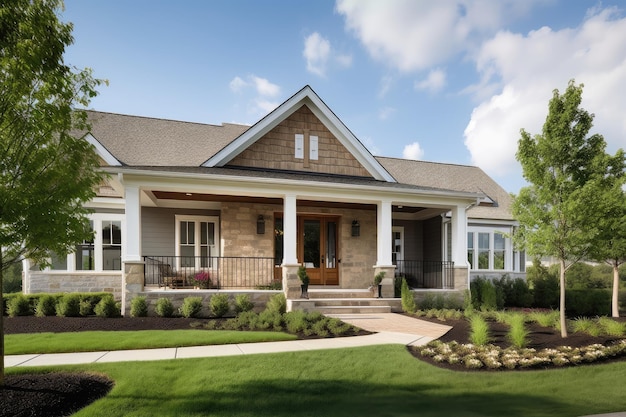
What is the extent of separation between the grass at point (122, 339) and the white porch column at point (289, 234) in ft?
10.6

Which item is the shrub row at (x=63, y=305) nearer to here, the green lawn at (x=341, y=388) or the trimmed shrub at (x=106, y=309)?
the trimmed shrub at (x=106, y=309)

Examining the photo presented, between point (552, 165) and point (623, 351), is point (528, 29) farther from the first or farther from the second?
point (623, 351)

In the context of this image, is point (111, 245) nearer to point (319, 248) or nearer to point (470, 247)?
point (319, 248)

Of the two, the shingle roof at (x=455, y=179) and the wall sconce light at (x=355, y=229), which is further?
the shingle roof at (x=455, y=179)

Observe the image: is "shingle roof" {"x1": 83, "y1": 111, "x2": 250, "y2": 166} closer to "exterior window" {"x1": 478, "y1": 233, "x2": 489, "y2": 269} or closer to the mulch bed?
the mulch bed

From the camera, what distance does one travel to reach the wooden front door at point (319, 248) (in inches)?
548

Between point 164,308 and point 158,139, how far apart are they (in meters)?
8.32

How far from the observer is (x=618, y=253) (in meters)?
12.6

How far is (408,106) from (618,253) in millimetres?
8920

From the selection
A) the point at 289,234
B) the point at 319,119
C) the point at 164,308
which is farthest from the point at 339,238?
the point at 164,308

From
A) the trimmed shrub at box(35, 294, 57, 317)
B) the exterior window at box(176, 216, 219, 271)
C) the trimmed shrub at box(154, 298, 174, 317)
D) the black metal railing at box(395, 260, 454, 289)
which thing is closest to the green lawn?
the trimmed shrub at box(154, 298, 174, 317)

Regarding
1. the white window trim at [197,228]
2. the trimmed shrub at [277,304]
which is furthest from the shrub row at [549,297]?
the white window trim at [197,228]

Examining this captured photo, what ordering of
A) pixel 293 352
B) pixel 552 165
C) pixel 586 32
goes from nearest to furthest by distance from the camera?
pixel 293 352 → pixel 552 165 → pixel 586 32

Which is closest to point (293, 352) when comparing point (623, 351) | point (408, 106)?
point (623, 351)
